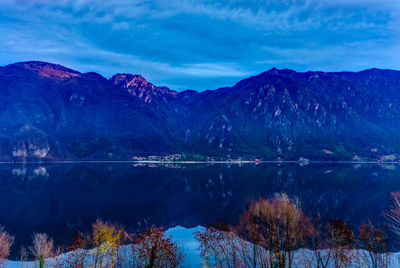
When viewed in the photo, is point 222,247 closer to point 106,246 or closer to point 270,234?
point 270,234

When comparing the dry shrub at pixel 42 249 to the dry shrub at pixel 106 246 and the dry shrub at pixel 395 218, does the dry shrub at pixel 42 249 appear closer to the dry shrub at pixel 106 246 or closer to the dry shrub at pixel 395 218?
the dry shrub at pixel 106 246

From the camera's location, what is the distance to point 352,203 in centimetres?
10975

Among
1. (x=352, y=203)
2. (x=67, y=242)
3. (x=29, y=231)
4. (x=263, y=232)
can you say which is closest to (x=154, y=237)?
(x=263, y=232)

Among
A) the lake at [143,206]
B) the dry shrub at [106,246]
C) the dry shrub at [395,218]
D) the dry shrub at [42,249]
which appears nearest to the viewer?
the dry shrub at [106,246]

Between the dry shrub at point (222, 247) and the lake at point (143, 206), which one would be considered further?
the lake at point (143, 206)

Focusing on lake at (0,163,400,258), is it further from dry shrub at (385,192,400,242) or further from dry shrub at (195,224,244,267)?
dry shrub at (195,224,244,267)

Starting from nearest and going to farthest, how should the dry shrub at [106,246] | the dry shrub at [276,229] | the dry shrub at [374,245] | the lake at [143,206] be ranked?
the dry shrub at [106,246], the dry shrub at [374,245], the dry shrub at [276,229], the lake at [143,206]

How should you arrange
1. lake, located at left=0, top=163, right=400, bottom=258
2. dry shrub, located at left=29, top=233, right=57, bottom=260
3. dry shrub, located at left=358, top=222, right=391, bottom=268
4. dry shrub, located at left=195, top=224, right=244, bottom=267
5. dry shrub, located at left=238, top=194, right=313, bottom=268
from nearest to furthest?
dry shrub, located at left=358, top=222, right=391, bottom=268 → dry shrub, located at left=238, top=194, right=313, bottom=268 → dry shrub, located at left=29, top=233, right=57, bottom=260 → dry shrub, located at left=195, top=224, right=244, bottom=267 → lake, located at left=0, top=163, right=400, bottom=258

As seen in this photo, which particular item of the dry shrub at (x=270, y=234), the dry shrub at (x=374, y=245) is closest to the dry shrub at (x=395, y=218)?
the dry shrub at (x=374, y=245)

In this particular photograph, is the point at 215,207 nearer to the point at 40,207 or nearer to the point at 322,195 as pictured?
the point at 322,195

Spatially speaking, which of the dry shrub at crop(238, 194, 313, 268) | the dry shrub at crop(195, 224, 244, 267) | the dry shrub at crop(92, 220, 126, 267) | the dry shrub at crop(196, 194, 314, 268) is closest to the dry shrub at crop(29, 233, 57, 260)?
the dry shrub at crop(92, 220, 126, 267)

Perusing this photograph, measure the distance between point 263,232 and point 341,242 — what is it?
9505 millimetres

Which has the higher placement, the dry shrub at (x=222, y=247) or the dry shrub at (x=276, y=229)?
the dry shrub at (x=276, y=229)

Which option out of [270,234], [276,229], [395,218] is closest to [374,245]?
[276,229]
